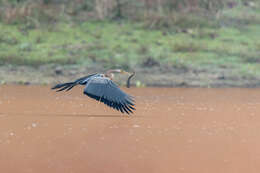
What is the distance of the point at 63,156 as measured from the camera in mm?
5020

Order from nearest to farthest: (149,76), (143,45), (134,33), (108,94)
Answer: (108,94)
(149,76)
(143,45)
(134,33)

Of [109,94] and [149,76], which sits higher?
[109,94]

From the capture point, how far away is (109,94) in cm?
618

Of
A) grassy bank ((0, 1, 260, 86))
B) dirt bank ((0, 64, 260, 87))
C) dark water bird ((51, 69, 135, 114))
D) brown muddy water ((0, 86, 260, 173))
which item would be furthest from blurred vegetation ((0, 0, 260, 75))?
dark water bird ((51, 69, 135, 114))

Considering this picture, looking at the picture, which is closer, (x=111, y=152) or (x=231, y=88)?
(x=111, y=152)

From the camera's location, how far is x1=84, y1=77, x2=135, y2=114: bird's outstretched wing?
611cm

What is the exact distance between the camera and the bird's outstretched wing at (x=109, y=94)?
6.11 m

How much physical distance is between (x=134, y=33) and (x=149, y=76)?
2.48m

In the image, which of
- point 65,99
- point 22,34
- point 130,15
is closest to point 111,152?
point 65,99

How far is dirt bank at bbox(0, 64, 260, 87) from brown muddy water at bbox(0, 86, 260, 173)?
1208 millimetres

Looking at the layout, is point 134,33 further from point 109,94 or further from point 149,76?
point 109,94

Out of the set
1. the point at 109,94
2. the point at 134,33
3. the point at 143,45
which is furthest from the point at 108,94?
the point at 134,33

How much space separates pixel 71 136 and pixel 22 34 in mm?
6879

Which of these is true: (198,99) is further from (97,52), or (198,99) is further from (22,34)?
(22,34)
